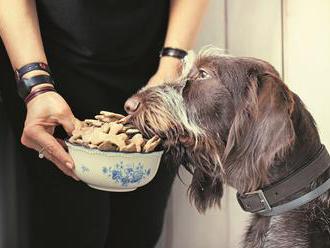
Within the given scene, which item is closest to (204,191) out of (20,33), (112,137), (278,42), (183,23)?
(112,137)

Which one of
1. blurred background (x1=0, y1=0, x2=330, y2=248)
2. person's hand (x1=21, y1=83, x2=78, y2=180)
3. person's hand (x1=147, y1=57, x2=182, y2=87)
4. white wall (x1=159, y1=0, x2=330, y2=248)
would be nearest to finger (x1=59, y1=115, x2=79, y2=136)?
person's hand (x1=21, y1=83, x2=78, y2=180)

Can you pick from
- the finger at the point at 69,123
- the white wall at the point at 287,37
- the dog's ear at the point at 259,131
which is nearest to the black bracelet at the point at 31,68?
the finger at the point at 69,123

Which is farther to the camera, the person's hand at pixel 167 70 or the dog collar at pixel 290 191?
the person's hand at pixel 167 70

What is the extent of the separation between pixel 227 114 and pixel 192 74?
0.48 ft

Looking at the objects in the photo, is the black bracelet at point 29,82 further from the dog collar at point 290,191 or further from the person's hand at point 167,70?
the dog collar at point 290,191

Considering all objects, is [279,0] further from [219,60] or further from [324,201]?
[324,201]

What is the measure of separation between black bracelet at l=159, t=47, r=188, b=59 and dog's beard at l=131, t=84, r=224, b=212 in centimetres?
18

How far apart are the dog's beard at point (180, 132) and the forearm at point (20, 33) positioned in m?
0.26

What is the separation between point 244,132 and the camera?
114cm

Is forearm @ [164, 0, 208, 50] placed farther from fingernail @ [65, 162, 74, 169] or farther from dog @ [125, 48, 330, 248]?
fingernail @ [65, 162, 74, 169]

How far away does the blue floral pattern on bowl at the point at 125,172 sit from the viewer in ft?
3.71

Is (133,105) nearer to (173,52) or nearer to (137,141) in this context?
(137,141)

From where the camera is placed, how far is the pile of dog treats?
1.11 metres

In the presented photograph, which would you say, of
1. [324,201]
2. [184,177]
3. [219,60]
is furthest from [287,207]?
[184,177]
